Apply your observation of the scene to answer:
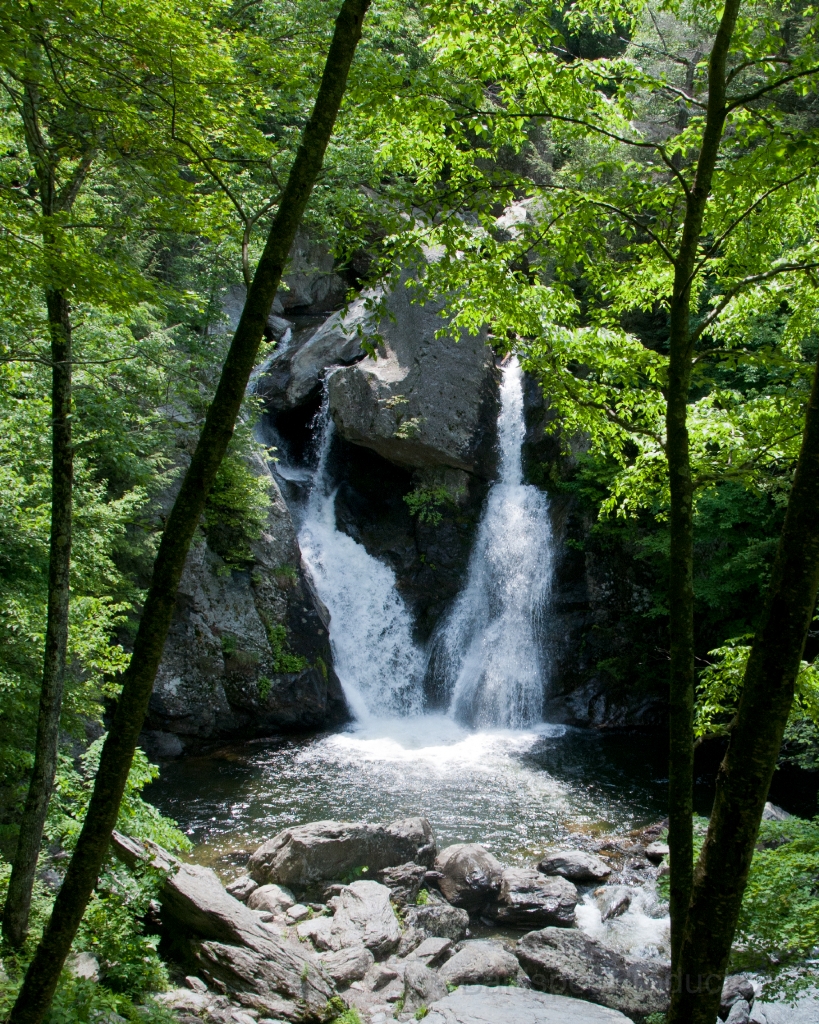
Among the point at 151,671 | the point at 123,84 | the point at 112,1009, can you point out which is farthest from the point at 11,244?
the point at 112,1009

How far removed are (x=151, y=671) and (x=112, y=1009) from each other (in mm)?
2956

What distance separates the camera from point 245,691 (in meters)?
14.3

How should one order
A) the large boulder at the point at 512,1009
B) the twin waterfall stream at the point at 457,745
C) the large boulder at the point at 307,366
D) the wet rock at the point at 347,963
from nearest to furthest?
1. the large boulder at the point at 512,1009
2. the wet rock at the point at 347,963
3. the twin waterfall stream at the point at 457,745
4. the large boulder at the point at 307,366

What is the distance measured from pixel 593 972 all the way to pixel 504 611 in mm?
10983

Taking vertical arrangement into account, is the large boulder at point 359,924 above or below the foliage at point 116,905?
below

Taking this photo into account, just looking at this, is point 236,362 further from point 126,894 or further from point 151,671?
point 126,894

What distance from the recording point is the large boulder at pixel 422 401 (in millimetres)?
18562

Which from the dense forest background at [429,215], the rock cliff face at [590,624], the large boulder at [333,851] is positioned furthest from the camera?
the rock cliff face at [590,624]

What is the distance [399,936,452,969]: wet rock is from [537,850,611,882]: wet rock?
94.5 inches

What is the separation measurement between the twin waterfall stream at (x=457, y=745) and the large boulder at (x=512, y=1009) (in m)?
1.99

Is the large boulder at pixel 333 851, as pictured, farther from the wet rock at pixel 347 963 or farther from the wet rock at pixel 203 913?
the wet rock at pixel 203 913

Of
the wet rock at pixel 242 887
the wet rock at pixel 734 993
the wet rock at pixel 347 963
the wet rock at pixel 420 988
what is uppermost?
the wet rock at pixel 734 993

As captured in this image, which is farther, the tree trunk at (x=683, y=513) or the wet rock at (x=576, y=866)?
the wet rock at (x=576, y=866)

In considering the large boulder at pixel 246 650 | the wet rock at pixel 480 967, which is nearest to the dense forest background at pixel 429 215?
the wet rock at pixel 480 967
